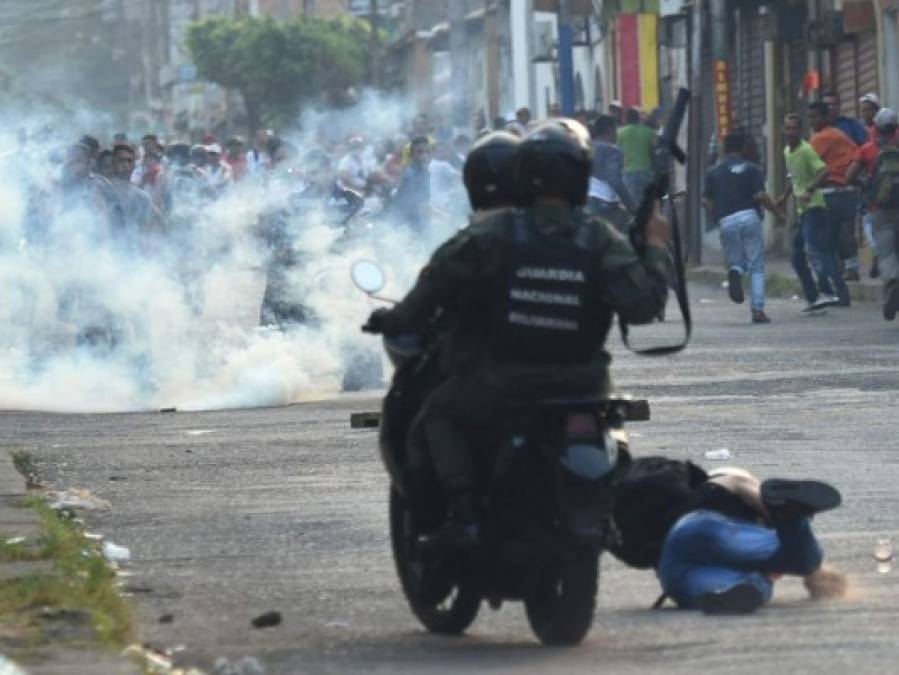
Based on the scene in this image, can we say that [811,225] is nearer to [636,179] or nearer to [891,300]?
[891,300]

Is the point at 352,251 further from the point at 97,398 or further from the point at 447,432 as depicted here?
the point at 447,432

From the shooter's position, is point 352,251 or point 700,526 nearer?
point 700,526

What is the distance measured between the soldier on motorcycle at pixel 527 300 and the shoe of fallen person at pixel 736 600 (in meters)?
0.78

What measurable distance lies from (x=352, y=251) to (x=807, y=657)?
38.7ft

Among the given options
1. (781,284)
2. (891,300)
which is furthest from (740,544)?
(781,284)

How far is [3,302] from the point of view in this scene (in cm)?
2153

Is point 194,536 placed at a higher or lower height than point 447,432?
lower

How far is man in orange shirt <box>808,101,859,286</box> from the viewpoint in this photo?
25219mm

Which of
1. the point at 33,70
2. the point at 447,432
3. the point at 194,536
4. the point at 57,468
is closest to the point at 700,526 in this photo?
the point at 447,432

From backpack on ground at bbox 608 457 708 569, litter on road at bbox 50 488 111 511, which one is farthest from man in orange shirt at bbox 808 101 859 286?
backpack on ground at bbox 608 457 708 569

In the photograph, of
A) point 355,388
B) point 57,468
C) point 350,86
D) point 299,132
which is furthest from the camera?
point 350,86

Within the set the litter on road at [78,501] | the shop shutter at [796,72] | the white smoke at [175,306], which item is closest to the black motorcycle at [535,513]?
the litter on road at [78,501]

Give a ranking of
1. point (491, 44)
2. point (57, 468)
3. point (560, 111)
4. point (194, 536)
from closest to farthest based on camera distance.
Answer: point (194, 536), point (57, 468), point (560, 111), point (491, 44)

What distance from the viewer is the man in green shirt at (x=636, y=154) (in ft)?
109
